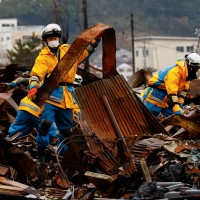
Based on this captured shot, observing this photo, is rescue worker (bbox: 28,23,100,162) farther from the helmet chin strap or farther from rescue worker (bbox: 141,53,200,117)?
the helmet chin strap

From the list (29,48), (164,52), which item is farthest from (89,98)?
(164,52)

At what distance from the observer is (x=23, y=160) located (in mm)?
8242

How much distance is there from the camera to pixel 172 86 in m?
10.9

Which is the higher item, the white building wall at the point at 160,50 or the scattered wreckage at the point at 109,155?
the scattered wreckage at the point at 109,155

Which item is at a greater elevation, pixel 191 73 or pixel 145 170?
pixel 191 73

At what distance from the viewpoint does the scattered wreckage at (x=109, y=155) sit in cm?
752

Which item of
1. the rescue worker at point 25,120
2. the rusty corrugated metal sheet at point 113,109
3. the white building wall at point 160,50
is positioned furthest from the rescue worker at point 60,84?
the white building wall at point 160,50

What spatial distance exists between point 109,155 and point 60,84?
1.96 metres

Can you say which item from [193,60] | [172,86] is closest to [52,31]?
[172,86]

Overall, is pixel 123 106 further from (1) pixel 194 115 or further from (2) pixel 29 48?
(2) pixel 29 48

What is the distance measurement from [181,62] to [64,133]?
94.0 inches

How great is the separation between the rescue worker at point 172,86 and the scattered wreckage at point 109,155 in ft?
3.08

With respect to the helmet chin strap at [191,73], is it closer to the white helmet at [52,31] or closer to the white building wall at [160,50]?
the white helmet at [52,31]

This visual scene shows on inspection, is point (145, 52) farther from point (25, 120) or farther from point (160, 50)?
point (25, 120)
